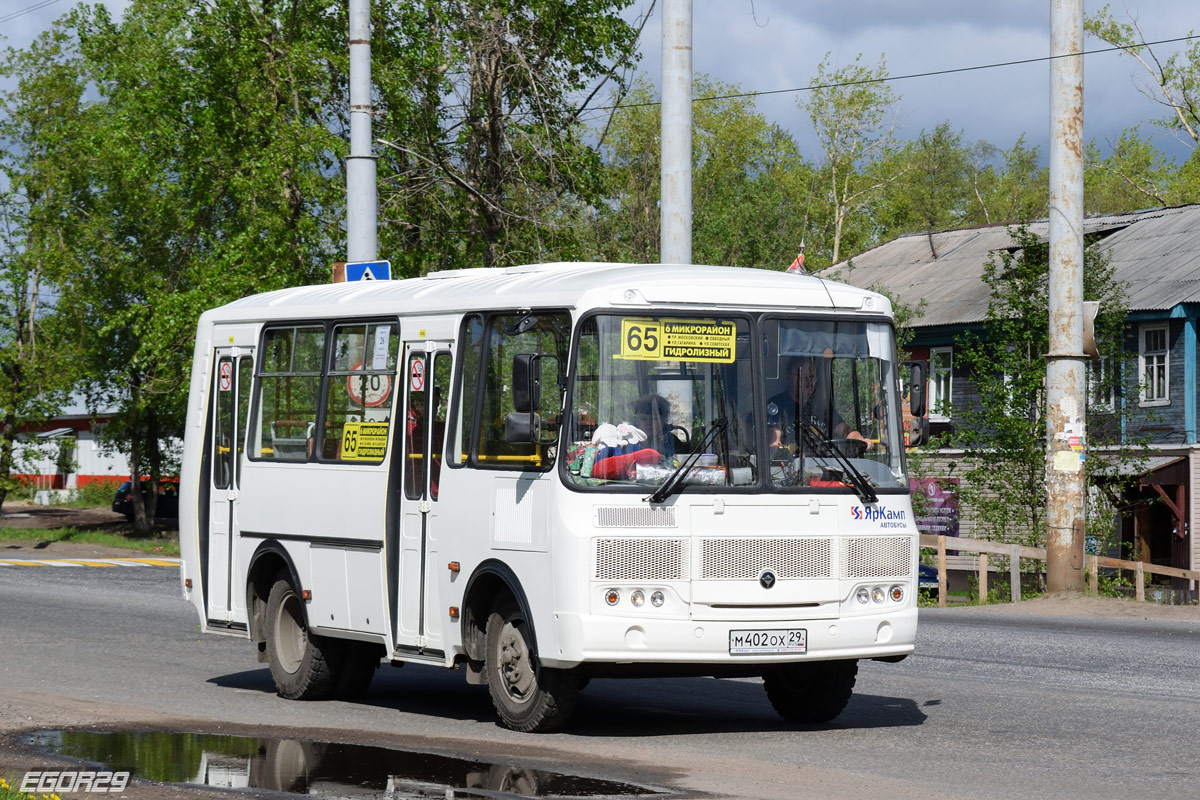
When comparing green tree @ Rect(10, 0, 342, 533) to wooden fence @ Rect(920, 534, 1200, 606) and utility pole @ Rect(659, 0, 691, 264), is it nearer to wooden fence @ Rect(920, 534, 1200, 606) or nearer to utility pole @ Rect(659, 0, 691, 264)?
wooden fence @ Rect(920, 534, 1200, 606)

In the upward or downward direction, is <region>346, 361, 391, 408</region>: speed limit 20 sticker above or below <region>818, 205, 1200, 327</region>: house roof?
below

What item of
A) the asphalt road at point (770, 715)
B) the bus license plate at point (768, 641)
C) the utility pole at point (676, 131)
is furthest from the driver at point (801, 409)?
the utility pole at point (676, 131)

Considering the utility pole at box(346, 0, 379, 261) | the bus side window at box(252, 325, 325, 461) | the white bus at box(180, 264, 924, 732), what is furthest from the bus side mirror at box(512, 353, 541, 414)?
the utility pole at box(346, 0, 379, 261)

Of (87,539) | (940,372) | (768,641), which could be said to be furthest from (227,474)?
(940,372)

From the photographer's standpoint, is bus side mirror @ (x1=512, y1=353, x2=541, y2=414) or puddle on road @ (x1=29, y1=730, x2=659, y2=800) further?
bus side mirror @ (x1=512, y1=353, x2=541, y2=414)

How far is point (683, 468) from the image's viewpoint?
10617 mm

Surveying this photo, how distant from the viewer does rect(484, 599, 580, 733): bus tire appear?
10.7 m

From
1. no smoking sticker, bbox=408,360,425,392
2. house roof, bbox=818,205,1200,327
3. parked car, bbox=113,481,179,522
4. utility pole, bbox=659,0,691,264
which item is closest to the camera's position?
no smoking sticker, bbox=408,360,425,392

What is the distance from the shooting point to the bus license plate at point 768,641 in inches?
415

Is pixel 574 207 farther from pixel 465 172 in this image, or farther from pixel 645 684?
pixel 645 684

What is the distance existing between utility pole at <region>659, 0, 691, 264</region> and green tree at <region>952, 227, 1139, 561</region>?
1327 cm

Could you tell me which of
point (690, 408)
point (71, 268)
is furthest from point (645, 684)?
point (71, 268)

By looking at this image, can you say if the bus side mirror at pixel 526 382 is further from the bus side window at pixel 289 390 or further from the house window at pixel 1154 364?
the house window at pixel 1154 364

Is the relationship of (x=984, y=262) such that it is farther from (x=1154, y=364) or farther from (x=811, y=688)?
(x=811, y=688)
